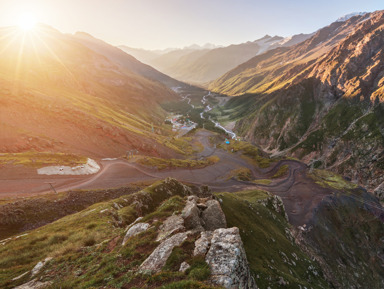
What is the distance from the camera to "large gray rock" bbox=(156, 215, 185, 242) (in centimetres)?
1842

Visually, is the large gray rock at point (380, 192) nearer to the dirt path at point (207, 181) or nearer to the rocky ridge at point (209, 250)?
the dirt path at point (207, 181)

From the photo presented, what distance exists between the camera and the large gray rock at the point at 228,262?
12469 millimetres

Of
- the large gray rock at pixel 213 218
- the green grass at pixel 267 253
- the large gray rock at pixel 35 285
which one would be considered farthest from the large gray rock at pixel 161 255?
the green grass at pixel 267 253

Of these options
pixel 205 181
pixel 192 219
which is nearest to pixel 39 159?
pixel 192 219

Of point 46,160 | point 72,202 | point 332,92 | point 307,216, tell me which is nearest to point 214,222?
point 72,202

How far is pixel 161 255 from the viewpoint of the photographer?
1528 cm

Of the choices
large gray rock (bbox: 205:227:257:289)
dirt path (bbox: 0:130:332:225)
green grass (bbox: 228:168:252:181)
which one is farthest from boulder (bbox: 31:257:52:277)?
green grass (bbox: 228:168:252:181)

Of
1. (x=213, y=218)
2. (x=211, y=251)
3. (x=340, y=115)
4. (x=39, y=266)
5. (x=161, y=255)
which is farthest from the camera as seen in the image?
(x=340, y=115)

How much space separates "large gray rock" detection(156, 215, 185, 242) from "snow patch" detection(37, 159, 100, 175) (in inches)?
1923

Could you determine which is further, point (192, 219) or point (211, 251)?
point (192, 219)

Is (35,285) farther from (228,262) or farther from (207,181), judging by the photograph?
(207,181)

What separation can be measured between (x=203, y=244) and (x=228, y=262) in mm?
2805

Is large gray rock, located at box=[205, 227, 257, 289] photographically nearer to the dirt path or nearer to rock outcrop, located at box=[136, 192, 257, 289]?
rock outcrop, located at box=[136, 192, 257, 289]

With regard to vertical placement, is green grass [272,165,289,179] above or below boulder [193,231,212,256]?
below
